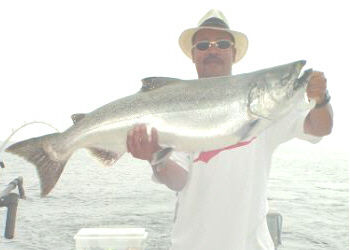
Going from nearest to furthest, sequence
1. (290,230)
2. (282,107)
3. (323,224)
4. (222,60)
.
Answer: (282,107)
(222,60)
(290,230)
(323,224)

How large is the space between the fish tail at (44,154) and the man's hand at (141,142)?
663mm

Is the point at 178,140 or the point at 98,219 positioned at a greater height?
the point at 178,140

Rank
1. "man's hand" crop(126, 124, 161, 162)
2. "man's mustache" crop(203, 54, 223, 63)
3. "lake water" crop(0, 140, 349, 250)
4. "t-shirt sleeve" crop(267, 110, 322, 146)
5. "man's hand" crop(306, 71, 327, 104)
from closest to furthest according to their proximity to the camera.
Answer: "man's hand" crop(306, 71, 327, 104) < "man's hand" crop(126, 124, 161, 162) < "t-shirt sleeve" crop(267, 110, 322, 146) < "man's mustache" crop(203, 54, 223, 63) < "lake water" crop(0, 140, 349, 250)

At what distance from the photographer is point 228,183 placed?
3.77m

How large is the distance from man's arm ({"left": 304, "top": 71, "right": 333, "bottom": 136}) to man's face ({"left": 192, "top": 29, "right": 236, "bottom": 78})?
41.3 inches

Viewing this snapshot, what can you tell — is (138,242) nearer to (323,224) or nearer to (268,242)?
(268,242)

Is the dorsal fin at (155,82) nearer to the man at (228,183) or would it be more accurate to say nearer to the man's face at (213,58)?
the man at (228,183)

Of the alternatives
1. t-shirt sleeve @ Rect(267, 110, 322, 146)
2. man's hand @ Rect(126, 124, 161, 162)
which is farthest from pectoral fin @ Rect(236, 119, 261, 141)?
man's hand @ Rect(126, 124, 161, 162)

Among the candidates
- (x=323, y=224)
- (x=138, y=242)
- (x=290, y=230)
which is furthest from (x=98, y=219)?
(x=138, y=242)

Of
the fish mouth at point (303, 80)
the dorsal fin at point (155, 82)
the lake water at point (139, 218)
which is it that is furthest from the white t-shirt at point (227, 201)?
the lake water at point (139, 218)

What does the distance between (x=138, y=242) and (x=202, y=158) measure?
419 cm

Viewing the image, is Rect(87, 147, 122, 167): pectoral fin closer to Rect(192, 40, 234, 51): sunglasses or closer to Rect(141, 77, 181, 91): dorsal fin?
Rect(141, 77, 181, 91): dorsal fin

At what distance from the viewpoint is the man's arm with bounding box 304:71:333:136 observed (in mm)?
3408

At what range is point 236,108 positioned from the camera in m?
3.50
